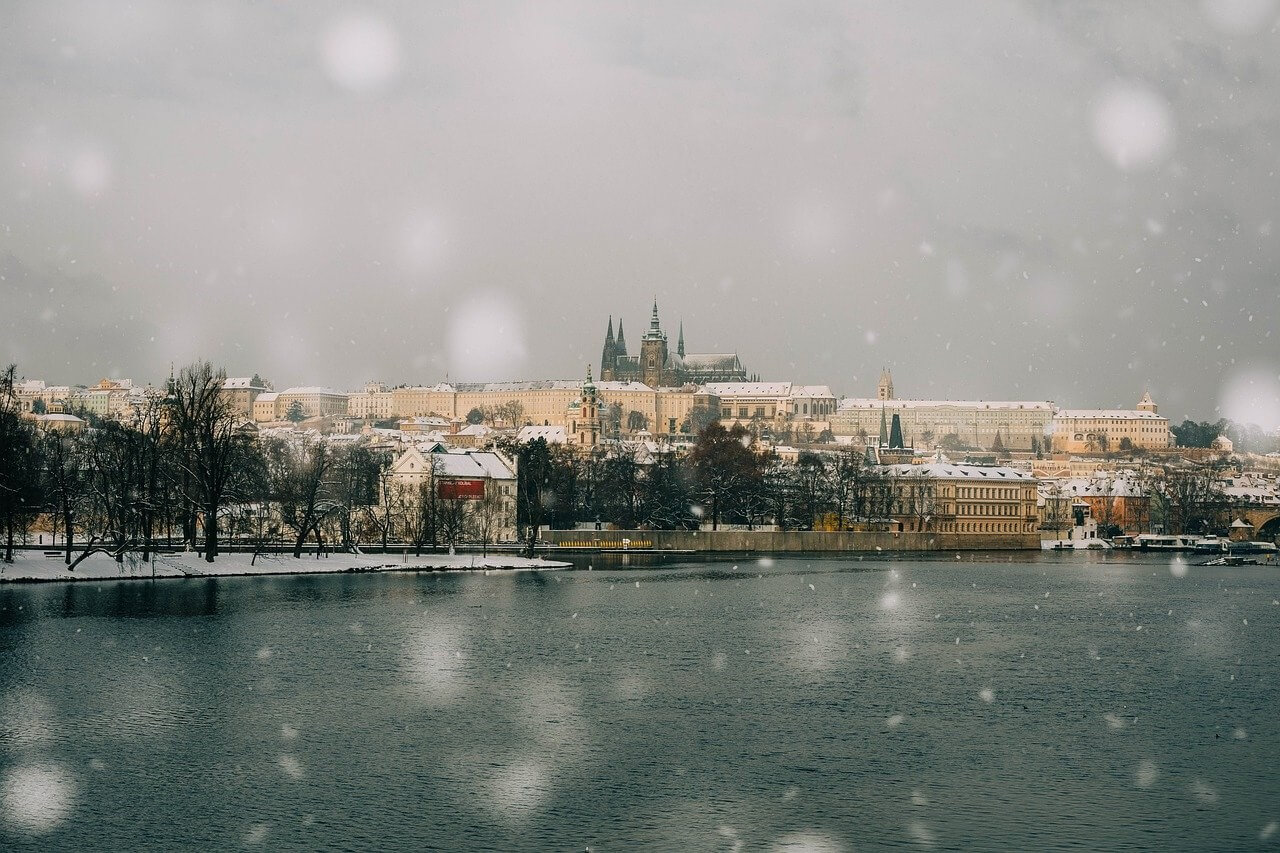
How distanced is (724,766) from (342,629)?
809 inches

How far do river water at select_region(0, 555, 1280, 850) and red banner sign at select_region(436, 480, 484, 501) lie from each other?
49.0 metres

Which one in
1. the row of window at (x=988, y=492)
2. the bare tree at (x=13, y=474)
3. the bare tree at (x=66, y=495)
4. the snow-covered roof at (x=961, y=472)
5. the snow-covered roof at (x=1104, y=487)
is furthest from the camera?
the snow-covered roof at (x=1104, y=487)

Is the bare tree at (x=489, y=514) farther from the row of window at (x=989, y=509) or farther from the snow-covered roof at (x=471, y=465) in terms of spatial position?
the row of window at (x=989, y=509)

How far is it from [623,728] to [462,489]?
76481 mm

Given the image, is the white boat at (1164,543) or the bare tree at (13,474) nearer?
the bare tree at (13,474)

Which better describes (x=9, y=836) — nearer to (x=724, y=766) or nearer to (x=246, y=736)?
(x=246, y=736)

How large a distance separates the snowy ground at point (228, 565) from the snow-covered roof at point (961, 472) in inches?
2649

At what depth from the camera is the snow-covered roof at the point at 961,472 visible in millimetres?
138750

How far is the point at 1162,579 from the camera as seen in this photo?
74.8m

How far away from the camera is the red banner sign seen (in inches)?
3856

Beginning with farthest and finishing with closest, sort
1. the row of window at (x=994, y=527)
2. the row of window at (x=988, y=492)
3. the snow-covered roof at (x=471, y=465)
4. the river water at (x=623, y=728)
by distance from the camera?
the row of window at (x=988, y=492) → the row of window at (x=994, y=527) → the snow-covered roof at (x=471, y=465) → the river water at (x=623, y=728)

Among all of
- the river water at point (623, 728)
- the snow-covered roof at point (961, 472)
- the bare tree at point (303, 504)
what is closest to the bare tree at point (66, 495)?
the bare tree at point (303, 504)

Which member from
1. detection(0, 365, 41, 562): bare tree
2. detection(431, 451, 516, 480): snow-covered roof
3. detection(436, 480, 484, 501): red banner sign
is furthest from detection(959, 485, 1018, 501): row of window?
detection(0, 365, 41, 562): bare tree

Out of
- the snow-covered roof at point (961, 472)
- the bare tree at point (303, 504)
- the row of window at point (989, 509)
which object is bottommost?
the row of window at point (989, 509)
